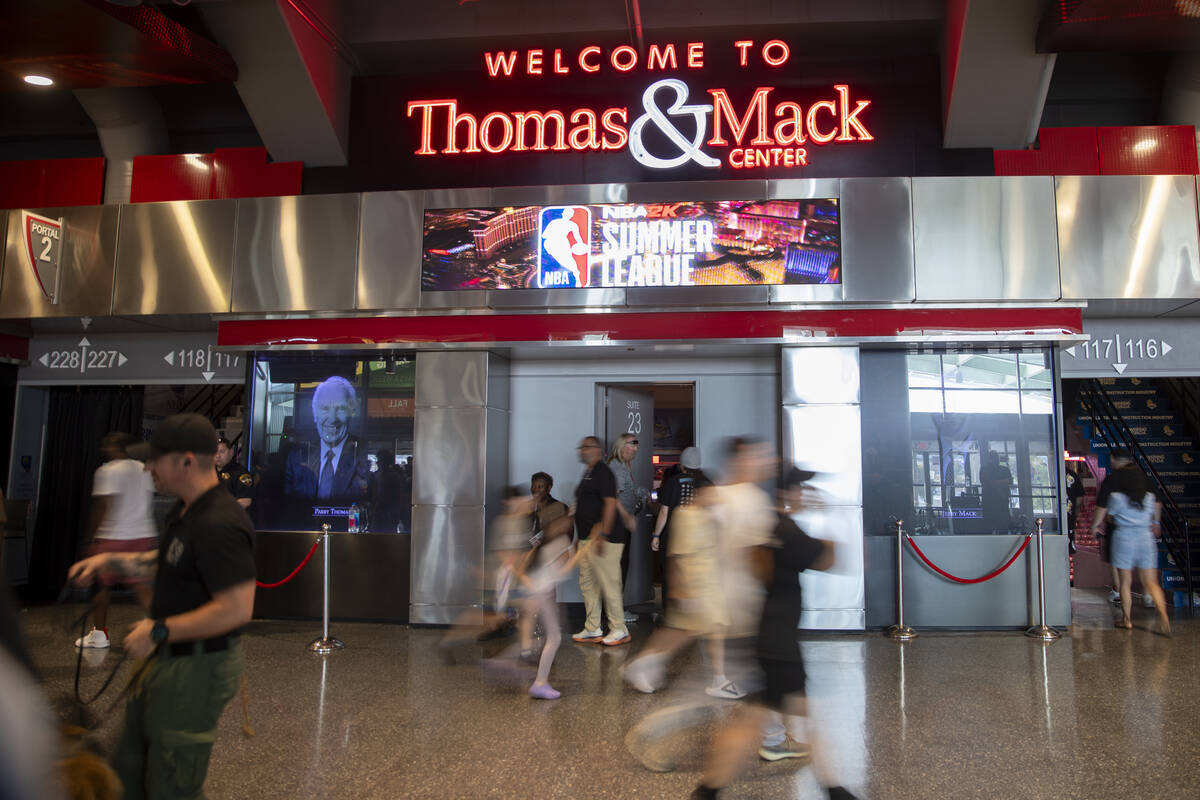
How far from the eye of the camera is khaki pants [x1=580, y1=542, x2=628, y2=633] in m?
7.14

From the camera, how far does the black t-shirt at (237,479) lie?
8000 millimetres

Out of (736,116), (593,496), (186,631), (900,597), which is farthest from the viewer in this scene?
(736,116)

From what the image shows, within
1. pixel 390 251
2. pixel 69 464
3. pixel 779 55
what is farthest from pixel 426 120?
pixel 69 464

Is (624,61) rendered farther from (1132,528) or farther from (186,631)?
(186,631)

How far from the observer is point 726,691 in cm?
573

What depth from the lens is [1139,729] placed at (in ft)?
16.2

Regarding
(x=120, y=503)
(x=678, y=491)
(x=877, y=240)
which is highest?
(x=877, y=240)

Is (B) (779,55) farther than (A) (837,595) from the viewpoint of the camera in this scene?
Yes

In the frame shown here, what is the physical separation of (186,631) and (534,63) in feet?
26.6

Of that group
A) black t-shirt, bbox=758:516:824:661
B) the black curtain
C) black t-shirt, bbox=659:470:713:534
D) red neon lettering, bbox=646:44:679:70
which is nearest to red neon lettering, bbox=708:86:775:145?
red neon lettering, bbox=646:44:679:70

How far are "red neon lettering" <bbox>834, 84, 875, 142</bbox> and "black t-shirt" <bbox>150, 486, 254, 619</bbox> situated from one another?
7.89m

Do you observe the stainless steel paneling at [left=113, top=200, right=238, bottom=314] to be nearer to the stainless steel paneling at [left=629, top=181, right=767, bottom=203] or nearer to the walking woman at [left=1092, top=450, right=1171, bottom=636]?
the stainless steel paneling at [left=629, top=181, right=767, bottom=203]

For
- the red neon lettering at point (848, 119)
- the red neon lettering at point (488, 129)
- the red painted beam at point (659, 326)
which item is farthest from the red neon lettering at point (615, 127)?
the red neon lettering at point (848, 119)

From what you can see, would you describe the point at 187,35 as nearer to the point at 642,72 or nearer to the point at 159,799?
the point at 642,72
